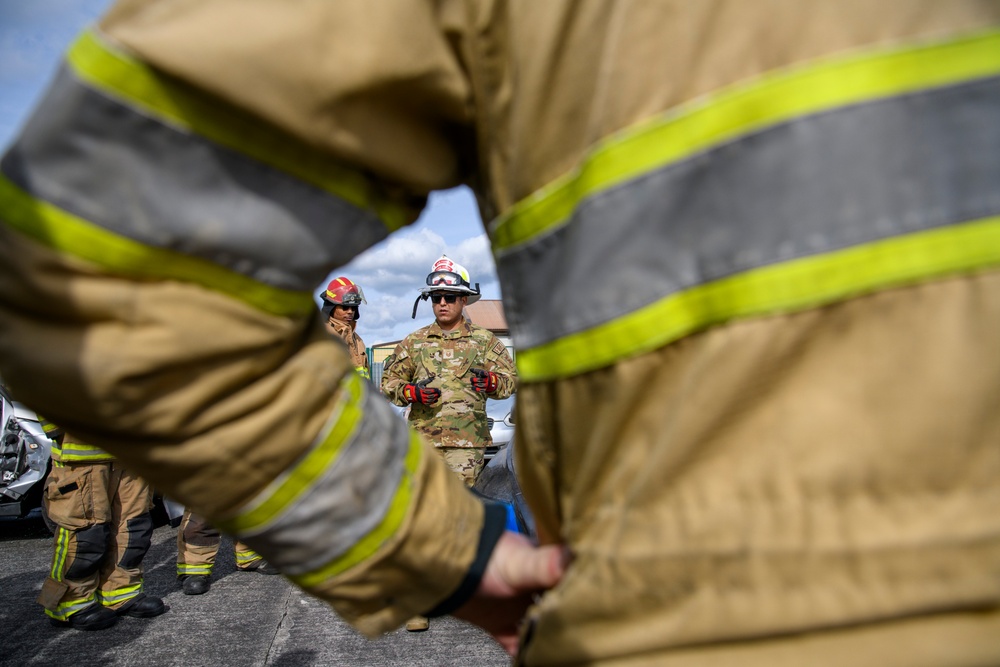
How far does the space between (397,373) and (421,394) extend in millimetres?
438

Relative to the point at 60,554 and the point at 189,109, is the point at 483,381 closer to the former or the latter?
the point at 60,554

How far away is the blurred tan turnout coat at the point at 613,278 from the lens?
0.66 meters

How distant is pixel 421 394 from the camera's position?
585 cm

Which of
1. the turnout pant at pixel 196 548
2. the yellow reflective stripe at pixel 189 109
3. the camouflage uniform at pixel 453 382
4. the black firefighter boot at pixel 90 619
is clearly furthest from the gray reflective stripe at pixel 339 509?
the turnout pant at pixel 196 548

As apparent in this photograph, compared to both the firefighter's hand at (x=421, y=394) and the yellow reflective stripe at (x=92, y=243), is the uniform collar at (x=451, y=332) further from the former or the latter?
the yellow reflective stripe at (x=92, y=243)

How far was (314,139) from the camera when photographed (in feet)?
2.63

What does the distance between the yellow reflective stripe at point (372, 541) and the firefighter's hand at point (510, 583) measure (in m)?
0.18

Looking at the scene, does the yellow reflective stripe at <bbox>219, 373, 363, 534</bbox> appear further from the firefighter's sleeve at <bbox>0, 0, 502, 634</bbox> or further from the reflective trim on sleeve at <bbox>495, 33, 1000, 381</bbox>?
the reflective trim on sleeve at <bbox>495, 33, 1000, 381</bbox>

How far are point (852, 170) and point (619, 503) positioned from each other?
0.38m

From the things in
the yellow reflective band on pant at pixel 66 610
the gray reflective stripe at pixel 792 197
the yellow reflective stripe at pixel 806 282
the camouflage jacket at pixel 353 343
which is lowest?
the yellow reflective band on pant at pixel 66 610

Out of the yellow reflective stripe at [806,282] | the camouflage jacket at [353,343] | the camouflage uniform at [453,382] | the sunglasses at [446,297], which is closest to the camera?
the yellow reflective stripe at [806,282]

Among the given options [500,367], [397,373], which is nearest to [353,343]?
[397,373]

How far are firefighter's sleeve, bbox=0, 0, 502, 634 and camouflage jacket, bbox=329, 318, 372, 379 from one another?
18.6 feet

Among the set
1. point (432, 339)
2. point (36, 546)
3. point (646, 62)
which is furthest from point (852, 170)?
point (36, 546)
